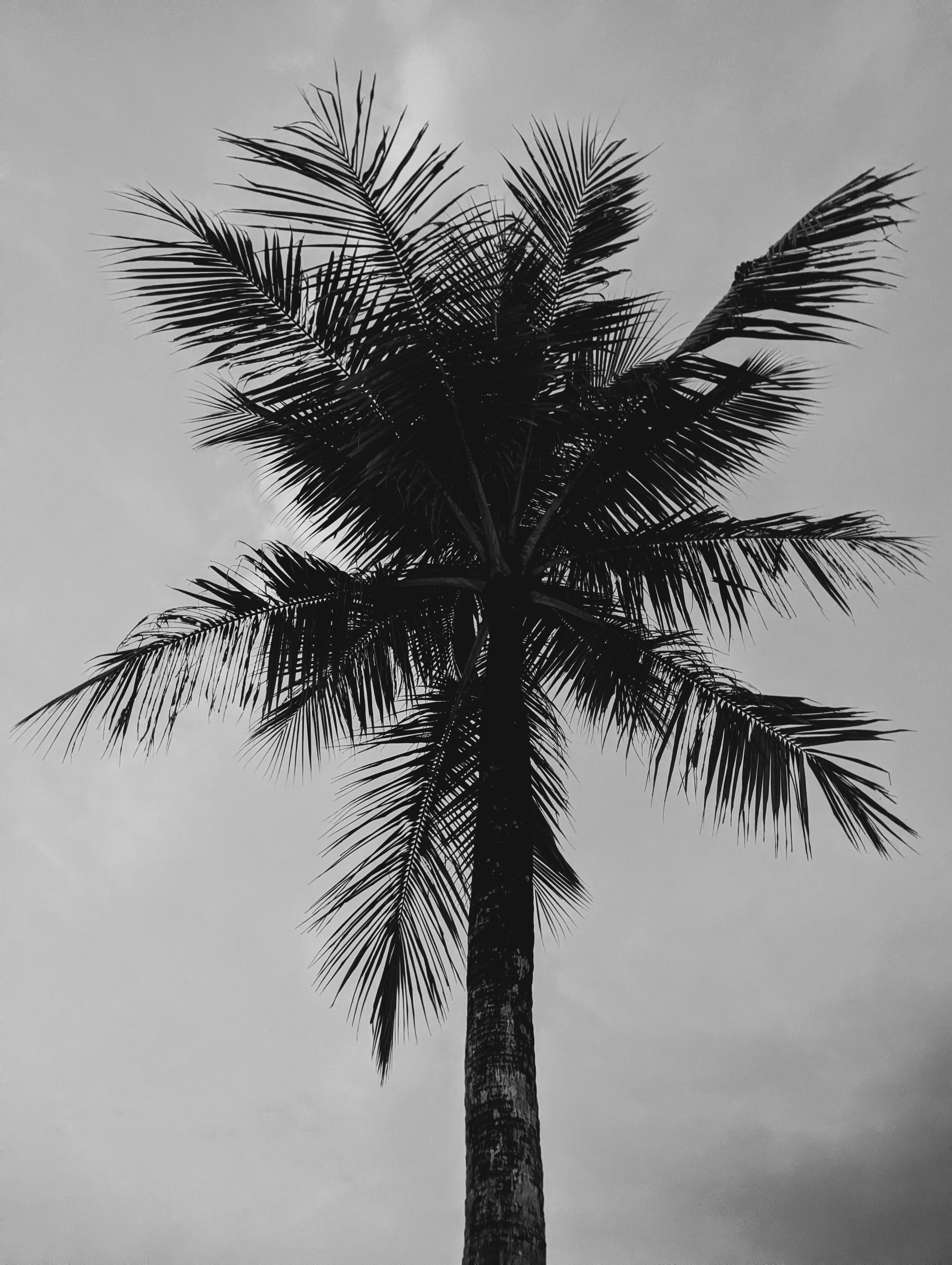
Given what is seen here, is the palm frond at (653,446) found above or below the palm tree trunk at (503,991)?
above

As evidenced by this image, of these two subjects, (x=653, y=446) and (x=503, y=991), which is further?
(x=653, y=446)

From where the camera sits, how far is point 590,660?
7215 millimetres

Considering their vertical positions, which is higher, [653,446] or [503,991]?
[653,446]

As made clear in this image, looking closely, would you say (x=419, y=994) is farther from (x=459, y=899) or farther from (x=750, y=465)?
(x=750, y=465)

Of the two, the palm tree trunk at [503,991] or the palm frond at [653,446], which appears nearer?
the palm tree trunk at [503,991]

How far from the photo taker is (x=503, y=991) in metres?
4.76

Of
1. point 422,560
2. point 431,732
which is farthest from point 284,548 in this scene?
point 431,732

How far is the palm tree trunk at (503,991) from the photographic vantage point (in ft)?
13.2

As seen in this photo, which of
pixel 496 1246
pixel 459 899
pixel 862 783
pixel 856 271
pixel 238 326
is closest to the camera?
pixel 496 1246

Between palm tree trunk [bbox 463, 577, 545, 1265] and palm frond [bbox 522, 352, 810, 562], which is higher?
palm frond [bbox 522, 352, 810, 562]

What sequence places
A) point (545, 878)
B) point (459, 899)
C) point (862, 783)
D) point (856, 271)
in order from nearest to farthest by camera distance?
point (856, 271) → point (862, 783) → point (459, 899) → point (545, 878)

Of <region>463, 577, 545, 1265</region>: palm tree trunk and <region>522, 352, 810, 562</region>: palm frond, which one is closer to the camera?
<region>463, 577, 545, 1265</region>: palm tree trunk

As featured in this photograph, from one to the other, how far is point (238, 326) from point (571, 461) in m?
2.33

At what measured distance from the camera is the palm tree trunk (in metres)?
4.04
